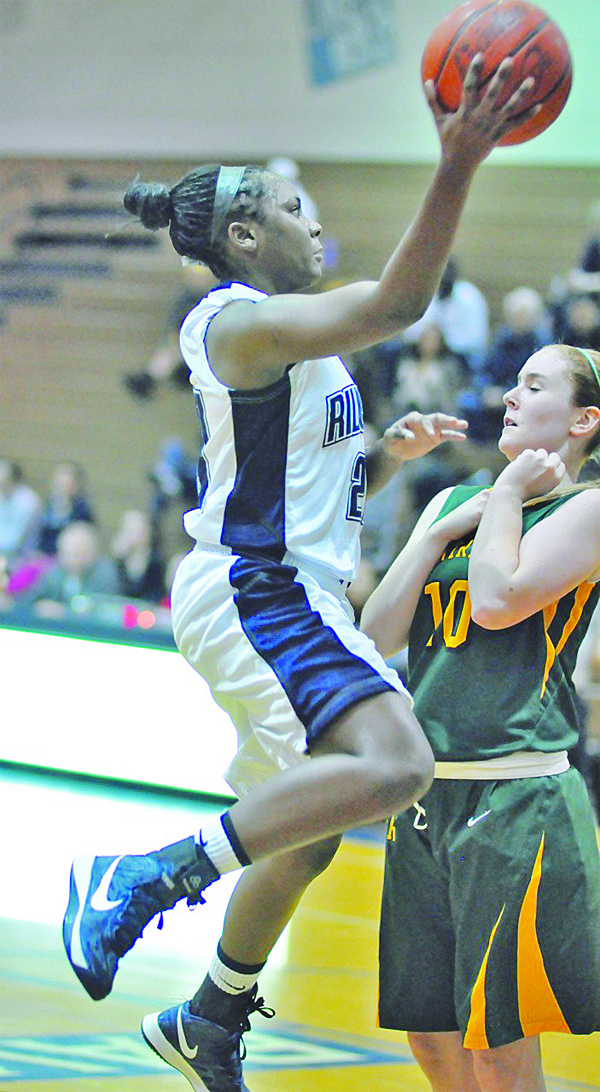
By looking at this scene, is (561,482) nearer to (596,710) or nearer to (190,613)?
(190,613)

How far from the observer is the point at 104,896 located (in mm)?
2504

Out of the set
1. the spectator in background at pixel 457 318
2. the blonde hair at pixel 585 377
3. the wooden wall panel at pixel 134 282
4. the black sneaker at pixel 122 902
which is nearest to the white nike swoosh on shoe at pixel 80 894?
the black sneaker at pixel 122 902

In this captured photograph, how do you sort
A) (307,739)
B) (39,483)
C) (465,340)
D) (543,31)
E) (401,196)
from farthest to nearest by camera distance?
(39,483) < (401,196) < (465,340) < (307,739) < (543,31)

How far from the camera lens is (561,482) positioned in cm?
266

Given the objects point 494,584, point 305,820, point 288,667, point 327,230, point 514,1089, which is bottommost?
point 514,1089

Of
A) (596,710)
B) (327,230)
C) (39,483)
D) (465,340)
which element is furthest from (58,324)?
(596,710)

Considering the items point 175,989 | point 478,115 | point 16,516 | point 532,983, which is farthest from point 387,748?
point 16,516

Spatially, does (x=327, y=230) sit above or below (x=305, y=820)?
above

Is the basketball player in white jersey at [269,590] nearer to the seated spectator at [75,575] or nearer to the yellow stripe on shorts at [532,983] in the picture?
the yellow stripe on shorts at [532,983]

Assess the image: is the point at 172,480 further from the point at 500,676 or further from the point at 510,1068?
the point at 510,1068

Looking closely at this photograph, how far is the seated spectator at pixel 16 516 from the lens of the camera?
10349mm

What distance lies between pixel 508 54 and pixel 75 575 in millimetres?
7087

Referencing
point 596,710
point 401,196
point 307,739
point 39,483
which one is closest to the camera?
point 307,739

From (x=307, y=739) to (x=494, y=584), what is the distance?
474 millimetres
